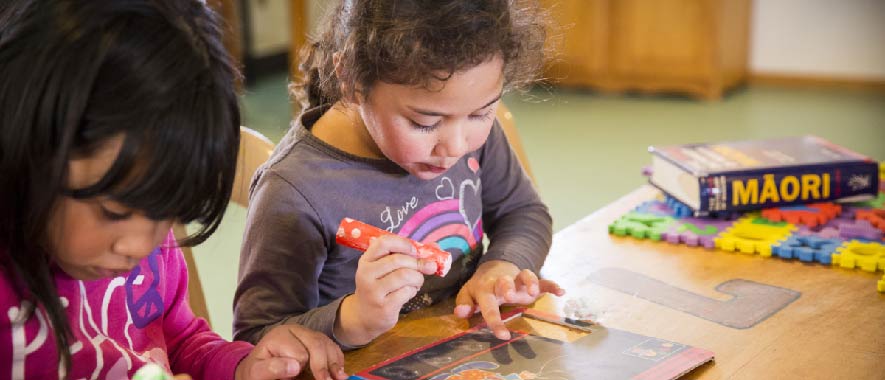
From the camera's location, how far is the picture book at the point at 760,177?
1350 mm

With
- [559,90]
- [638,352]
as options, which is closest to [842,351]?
[638,352]

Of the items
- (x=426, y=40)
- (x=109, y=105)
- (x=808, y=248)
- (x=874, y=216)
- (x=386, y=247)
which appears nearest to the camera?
(x=109, y=105)

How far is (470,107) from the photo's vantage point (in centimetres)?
99

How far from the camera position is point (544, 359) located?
0.92 metres

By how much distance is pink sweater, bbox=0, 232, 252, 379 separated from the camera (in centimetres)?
79

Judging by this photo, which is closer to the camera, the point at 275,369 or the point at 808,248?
the point at 275,369

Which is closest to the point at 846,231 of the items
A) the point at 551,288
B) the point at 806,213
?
the point at 806,213

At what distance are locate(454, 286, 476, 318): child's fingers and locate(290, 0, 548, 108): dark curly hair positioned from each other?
0.23 meters

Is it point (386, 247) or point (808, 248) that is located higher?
point (386, 247)

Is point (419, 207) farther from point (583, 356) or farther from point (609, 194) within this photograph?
point (609, 194)

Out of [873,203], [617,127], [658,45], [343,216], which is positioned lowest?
[617,127]

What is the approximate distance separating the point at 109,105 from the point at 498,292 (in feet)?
1.64

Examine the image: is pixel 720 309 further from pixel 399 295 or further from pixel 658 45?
pixel 658 45

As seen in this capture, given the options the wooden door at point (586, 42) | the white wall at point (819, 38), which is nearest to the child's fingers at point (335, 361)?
the wooden door at point (586, 42)
